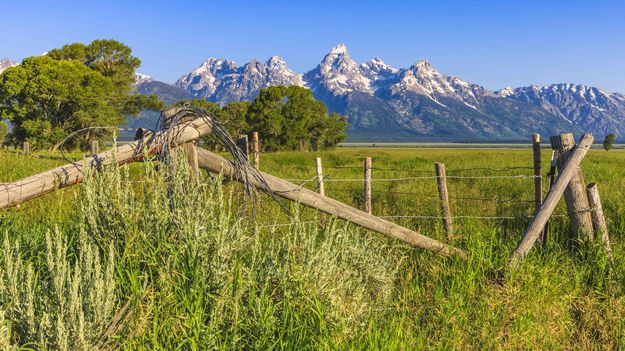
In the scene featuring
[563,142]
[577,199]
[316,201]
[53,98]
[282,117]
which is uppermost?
[53,98]

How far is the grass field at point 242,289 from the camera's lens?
312 cm

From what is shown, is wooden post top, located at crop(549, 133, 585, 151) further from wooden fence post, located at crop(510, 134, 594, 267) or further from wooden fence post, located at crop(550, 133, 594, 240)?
wooden fence post, located at crop(510, 134, 594, 267)

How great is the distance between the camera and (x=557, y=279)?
575 cm

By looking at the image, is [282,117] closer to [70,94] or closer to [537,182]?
[70,94]

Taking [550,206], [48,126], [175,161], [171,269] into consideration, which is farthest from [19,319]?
[48,126]

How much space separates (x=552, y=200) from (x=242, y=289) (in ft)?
15.3

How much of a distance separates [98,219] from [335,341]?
2146 mm

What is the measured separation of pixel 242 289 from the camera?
11.6 feet

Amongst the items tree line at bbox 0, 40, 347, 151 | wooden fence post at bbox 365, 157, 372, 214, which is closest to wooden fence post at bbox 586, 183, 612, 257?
wooden fence post at bbox 365, 157, 372, 214

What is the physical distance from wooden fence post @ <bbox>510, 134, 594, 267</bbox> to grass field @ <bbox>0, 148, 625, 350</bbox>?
21cm

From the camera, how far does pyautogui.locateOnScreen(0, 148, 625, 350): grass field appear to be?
123 inches

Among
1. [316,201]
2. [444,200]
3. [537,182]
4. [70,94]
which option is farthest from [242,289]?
[70,94]

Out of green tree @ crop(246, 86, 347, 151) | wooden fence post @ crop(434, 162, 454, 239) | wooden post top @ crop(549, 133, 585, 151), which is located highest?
green tree @ crop(246, 86, 347, 151)

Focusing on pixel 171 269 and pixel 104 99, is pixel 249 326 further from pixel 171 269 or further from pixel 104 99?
pixel 104 99
